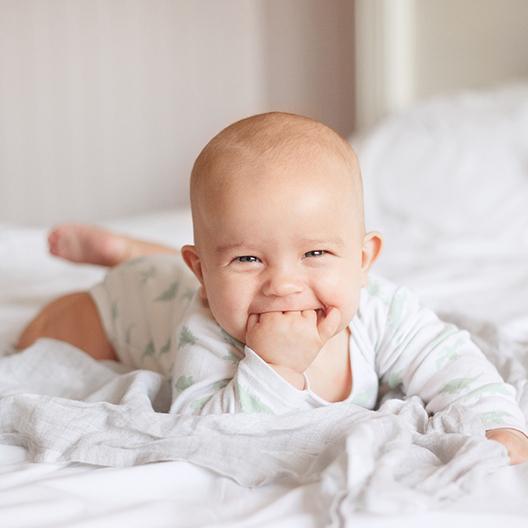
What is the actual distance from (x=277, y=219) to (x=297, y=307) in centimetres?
11

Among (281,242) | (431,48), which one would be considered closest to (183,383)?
(281,242)

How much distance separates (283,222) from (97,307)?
0.56 meters

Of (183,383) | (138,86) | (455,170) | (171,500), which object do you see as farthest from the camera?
(138,86)

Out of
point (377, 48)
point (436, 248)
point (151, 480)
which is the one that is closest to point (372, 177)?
point (436, 248)

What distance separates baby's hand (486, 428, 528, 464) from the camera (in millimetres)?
933

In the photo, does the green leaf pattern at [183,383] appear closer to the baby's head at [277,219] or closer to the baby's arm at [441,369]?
the baby's head at [277,219]

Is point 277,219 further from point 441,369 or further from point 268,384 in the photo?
point 441,369

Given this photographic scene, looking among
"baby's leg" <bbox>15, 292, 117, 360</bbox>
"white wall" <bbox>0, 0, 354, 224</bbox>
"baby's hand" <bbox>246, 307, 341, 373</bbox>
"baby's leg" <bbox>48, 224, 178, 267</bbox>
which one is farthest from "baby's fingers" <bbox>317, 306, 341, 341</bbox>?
"white wall" <bbox>0, 0, 354, 224</bbox>

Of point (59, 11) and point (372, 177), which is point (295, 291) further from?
point (59, 11)

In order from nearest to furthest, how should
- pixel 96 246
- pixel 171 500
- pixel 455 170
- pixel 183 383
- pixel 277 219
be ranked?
1. pixel 171 500
2. pixel 277 219
3. pixel 183 383
4. pixel 96 246
5. pixel 455 170

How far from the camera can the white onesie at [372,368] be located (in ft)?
3.31

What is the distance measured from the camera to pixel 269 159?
0.99 metres

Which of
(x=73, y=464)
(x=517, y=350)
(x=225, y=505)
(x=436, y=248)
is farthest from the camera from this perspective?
(x=436, y=248)

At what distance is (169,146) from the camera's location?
313cm
